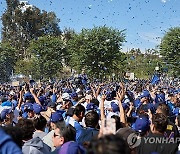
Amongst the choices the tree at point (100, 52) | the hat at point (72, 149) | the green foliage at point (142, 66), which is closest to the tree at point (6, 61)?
the tree at point (100, 52)

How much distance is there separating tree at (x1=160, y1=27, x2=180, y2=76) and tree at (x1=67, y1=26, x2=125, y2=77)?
5.05 metres

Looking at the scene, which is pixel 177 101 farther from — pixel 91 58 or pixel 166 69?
pixel 166 69

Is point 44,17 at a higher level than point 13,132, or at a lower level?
higher

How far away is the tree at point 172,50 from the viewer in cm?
3962

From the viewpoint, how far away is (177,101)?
401 inches

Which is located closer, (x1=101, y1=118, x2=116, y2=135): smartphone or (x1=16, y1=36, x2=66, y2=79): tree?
(x1=101, y1=118, x2=116, y2=135): smartphone

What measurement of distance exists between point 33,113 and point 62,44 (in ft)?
142

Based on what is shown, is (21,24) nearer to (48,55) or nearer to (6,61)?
(6,61)

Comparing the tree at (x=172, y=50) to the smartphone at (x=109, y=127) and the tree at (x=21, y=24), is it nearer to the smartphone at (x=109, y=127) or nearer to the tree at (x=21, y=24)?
the tree at (x=21, y=24)

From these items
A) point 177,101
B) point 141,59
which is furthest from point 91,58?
point 141,59

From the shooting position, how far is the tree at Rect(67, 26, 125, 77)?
3800cm

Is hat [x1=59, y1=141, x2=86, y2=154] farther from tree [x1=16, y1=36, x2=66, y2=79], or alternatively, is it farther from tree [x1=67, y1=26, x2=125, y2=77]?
tree [x1=16, y1=36, x2=66, y2=79]

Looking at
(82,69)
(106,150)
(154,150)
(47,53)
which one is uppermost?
(47,53)

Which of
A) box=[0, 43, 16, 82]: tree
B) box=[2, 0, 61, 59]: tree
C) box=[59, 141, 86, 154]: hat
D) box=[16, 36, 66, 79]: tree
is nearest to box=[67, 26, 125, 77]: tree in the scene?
box=[16, 36, 66, 79]: tree
